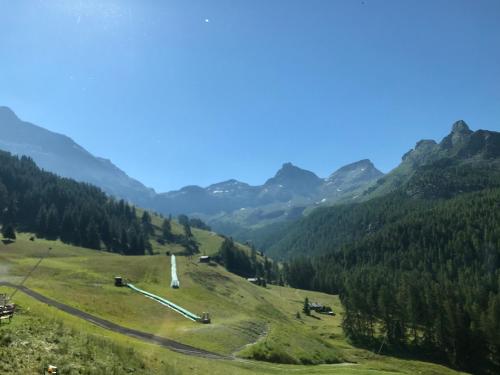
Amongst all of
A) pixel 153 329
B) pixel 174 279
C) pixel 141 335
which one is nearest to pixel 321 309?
pixel 174 279

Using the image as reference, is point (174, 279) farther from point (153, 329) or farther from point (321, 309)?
point (321, 309)

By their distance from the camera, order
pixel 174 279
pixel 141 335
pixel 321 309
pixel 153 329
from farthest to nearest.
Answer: pixel 321 309 < pixel 174 279 < pixel 153 329 < pixel 141 335

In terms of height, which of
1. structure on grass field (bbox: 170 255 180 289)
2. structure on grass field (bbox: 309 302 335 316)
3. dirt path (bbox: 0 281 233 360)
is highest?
structure on grass field (bbox: 170 255 180 289)

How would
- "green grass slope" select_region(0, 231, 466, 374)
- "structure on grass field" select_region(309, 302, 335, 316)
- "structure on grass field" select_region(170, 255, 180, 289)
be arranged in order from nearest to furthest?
"green grass slope" select_region(0, 231, 466, 374) → "structure on grass field" select_region(170, 255, 180, 289) → "structure on grass field" select_region(309, 302, 335, 316)

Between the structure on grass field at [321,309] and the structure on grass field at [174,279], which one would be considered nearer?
the structure on grass field at [174,279]

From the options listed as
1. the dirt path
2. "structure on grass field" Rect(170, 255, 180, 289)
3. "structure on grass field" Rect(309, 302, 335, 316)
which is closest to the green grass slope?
"structure on grass field" Rect(170, 255, 180, 289)

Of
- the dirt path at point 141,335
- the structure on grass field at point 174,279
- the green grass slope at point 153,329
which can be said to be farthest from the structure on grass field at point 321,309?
the dirt path at point 141,335

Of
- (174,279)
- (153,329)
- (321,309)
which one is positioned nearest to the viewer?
(153,329)

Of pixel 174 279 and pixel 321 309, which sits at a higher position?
pixel 174 279

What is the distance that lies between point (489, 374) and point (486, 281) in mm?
82816

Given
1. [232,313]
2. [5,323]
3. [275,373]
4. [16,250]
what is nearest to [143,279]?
[232,313]

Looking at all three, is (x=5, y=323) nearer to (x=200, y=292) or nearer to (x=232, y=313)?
(x=232, y=313)

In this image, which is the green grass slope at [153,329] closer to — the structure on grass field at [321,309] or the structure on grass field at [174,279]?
the structure on grass field at [174,279]

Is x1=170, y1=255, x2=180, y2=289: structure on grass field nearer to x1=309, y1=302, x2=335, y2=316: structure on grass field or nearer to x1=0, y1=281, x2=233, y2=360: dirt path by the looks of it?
x1=0, y1=281, x2=233, y2=360: dirt path
